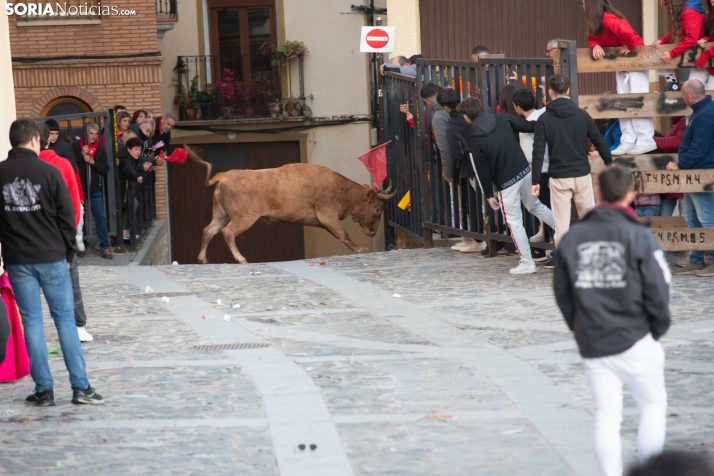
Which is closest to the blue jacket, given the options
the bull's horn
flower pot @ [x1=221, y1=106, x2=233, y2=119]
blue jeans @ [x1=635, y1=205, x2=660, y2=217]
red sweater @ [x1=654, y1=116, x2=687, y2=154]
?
red sweater @ [x1=654, y1=116, x2=687, y2=154]

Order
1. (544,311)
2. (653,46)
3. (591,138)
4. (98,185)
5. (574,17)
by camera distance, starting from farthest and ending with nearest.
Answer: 1. (574,17)
2. (98,185)
3. (653,46)
4. (591,138)
5. (544,311)

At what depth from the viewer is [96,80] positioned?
2172 centimetres

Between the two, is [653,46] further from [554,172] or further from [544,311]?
[544,311]

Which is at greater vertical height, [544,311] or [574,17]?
[574,17]

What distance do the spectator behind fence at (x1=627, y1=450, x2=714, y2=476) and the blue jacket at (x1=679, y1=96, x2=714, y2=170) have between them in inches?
319

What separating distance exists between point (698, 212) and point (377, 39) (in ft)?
22.9

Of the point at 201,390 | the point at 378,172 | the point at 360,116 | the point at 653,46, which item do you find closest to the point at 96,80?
the point at 360,116

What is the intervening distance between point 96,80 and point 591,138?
14007 mm

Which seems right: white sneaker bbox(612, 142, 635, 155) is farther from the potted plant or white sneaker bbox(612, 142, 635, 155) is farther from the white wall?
the potted plant

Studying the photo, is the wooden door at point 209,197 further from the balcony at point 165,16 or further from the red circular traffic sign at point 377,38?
the red circular traffic sign at point 377,38

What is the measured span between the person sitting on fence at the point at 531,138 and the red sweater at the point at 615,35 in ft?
2.70

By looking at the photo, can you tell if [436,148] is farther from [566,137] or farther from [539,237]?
[566,137]

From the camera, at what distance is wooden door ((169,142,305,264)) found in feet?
84.4

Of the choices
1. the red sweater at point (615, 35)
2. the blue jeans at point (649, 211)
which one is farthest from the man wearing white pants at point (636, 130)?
the blue jeans at point (649, 211)
